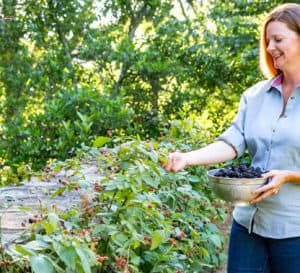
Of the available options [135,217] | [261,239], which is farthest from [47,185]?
[261,239]

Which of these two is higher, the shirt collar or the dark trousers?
the shirt collar

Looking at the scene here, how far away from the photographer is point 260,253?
7.59 ft

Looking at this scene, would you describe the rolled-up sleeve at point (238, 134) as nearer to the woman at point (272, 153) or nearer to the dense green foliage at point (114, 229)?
the woman at point (272, 153)

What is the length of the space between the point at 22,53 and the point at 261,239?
559 cm

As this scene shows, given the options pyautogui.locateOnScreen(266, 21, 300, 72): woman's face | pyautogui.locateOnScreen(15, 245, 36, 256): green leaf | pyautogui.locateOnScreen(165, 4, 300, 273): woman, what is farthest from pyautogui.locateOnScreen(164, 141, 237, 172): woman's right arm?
pyautogui.locateOnScreen(15, 245, 36, 256): green leaf

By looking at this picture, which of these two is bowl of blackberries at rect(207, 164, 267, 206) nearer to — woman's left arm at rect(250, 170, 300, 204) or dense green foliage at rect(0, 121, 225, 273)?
woman's left arm at rect(250, 170, 300, 204)

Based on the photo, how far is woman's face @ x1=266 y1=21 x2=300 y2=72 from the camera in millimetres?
2166

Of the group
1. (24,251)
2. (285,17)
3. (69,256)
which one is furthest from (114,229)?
(285,17)

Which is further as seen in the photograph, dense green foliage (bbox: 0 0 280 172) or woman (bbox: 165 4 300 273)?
dense green foliage (bbox: 0 0 280 172)

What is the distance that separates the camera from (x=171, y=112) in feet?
22.7

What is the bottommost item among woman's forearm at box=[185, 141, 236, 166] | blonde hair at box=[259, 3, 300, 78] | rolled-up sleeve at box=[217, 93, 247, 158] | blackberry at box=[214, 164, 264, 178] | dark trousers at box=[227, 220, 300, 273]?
dark trousers at box=[227, 220, 300, 273]

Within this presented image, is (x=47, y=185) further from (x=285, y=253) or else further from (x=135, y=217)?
(x=285, y=253)

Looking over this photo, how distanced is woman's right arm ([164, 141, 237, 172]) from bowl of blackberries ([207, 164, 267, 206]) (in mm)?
129

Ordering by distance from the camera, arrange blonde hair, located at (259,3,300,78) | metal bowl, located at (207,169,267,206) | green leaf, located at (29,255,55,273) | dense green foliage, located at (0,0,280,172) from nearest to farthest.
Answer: green leaf, located at (29,255,55,273), metal bowl, located at (207,169,267,206), blonde hair, located at (259,3,300,78), dense green foliage, located at (0,0,280,172)
